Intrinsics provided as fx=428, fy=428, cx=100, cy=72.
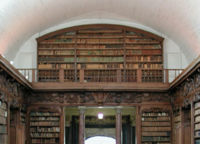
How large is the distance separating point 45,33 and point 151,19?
3429mm

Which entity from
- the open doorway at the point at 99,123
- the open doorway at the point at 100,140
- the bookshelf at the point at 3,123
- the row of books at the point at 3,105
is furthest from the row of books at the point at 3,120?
the open doorway at the point at 100,140

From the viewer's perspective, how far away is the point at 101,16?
13.0m

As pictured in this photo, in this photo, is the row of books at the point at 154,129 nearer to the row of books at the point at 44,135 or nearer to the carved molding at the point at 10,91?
the row of books at the point at 44,135

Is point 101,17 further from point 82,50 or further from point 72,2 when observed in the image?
point 72,2

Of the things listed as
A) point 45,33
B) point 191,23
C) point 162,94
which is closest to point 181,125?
point 162,94

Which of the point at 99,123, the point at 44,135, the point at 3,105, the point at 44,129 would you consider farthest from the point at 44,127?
the point at 99,123

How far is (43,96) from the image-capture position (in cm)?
1199

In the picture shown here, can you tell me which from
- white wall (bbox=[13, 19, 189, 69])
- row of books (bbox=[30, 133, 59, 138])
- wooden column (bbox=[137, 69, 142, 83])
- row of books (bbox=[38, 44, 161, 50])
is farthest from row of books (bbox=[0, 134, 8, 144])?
row of books (bbox=[38, 44, 161, 50])

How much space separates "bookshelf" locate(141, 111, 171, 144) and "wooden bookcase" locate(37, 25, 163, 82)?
4.32 ft

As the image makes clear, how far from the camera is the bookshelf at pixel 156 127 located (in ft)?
38.7

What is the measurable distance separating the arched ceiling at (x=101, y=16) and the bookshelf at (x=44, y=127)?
192cm

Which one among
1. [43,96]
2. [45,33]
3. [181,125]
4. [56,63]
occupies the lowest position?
[181,125]

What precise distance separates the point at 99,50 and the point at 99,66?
0.52 meters

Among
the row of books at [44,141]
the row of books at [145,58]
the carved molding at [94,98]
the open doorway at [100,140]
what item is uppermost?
the row of books at [145,58]
